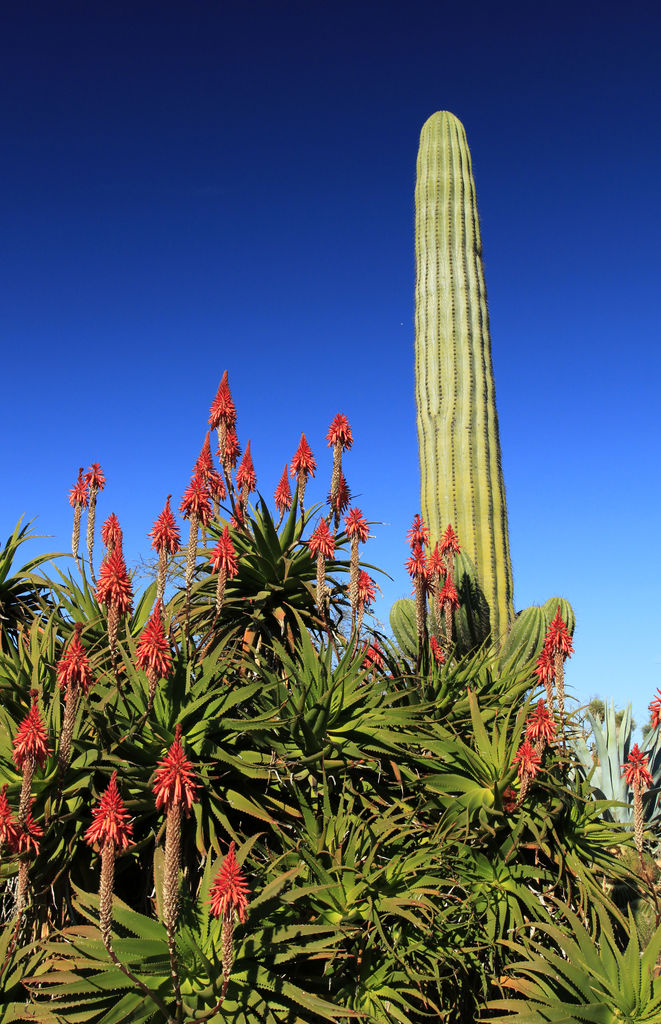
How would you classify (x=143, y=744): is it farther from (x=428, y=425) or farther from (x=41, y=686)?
(x=428, y=425)

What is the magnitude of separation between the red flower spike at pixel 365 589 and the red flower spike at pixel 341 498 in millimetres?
518

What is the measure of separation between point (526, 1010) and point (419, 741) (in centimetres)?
131

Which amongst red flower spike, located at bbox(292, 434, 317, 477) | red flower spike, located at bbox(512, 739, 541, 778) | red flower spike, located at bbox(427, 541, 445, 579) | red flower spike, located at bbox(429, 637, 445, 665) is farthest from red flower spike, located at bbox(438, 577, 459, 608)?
red flower spike, located at bbox(512, 739, 541, 778)

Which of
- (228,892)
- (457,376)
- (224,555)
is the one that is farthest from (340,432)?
(457,376)

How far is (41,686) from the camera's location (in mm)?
4301

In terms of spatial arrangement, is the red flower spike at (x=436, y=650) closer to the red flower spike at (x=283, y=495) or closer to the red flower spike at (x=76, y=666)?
the red flower spike at (x=283, y=495)

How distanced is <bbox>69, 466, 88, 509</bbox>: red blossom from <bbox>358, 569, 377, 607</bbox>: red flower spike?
6.25 feet

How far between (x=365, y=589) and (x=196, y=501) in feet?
3.78

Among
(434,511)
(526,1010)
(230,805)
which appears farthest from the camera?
(434,511)

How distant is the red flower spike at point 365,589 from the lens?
15.6 feet

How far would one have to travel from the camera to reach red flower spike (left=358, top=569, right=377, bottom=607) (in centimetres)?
475

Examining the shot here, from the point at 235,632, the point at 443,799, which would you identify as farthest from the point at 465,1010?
the point at 235,632

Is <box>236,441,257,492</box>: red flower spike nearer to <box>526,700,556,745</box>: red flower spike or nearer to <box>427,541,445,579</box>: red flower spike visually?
<box>427,541,445,579</box>: red flower spike

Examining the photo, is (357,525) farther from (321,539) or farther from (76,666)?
(76,666)
